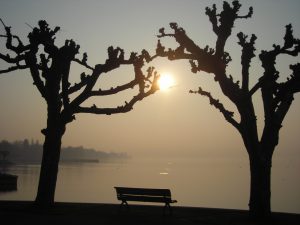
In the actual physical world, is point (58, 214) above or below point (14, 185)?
above

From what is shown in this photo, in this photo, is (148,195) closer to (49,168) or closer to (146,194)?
(146,194)

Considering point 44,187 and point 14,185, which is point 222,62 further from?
point 14,185

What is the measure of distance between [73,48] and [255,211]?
8684 millimetres

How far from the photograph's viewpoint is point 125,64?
1518cm

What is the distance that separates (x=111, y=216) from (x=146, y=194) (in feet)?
5.14

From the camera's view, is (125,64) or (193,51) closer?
(193,51)

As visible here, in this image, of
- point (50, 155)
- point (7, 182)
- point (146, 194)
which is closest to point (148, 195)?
point (146, 194)

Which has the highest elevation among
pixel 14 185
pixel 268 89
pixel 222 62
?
pixel 222 62

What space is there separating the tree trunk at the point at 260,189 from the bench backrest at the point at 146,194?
2.75m

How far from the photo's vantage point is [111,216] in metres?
11.9

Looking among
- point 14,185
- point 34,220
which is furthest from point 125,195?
point 14,185

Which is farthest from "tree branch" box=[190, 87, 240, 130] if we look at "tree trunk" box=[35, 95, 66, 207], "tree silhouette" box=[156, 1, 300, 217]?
"tree trunk" box=[35, 95, 66, 207]

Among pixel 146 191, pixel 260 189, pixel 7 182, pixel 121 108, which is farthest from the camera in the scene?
pixel 7 182

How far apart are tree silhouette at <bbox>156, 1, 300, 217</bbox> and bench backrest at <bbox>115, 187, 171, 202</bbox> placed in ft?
9.15
